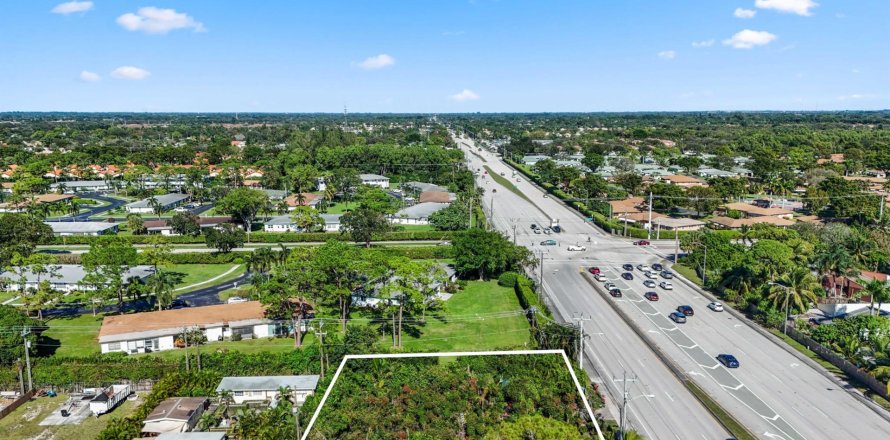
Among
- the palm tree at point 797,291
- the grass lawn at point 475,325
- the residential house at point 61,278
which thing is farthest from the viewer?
the residential house at point 61,278

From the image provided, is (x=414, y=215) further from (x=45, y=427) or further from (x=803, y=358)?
(x=45, y=427)

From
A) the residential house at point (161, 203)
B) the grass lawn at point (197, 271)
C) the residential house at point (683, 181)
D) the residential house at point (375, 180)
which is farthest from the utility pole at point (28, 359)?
the residential house at point (683, 181)

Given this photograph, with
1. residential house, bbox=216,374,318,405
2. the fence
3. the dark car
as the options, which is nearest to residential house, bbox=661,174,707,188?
the fence

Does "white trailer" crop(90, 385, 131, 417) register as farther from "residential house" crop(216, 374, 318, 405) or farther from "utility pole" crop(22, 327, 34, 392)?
"residential house" crop(216, 374, 318, 405)

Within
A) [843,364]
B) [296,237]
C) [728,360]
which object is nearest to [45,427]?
[728,360]

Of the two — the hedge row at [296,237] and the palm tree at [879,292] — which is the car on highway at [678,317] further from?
the hedge row at [296,237]
